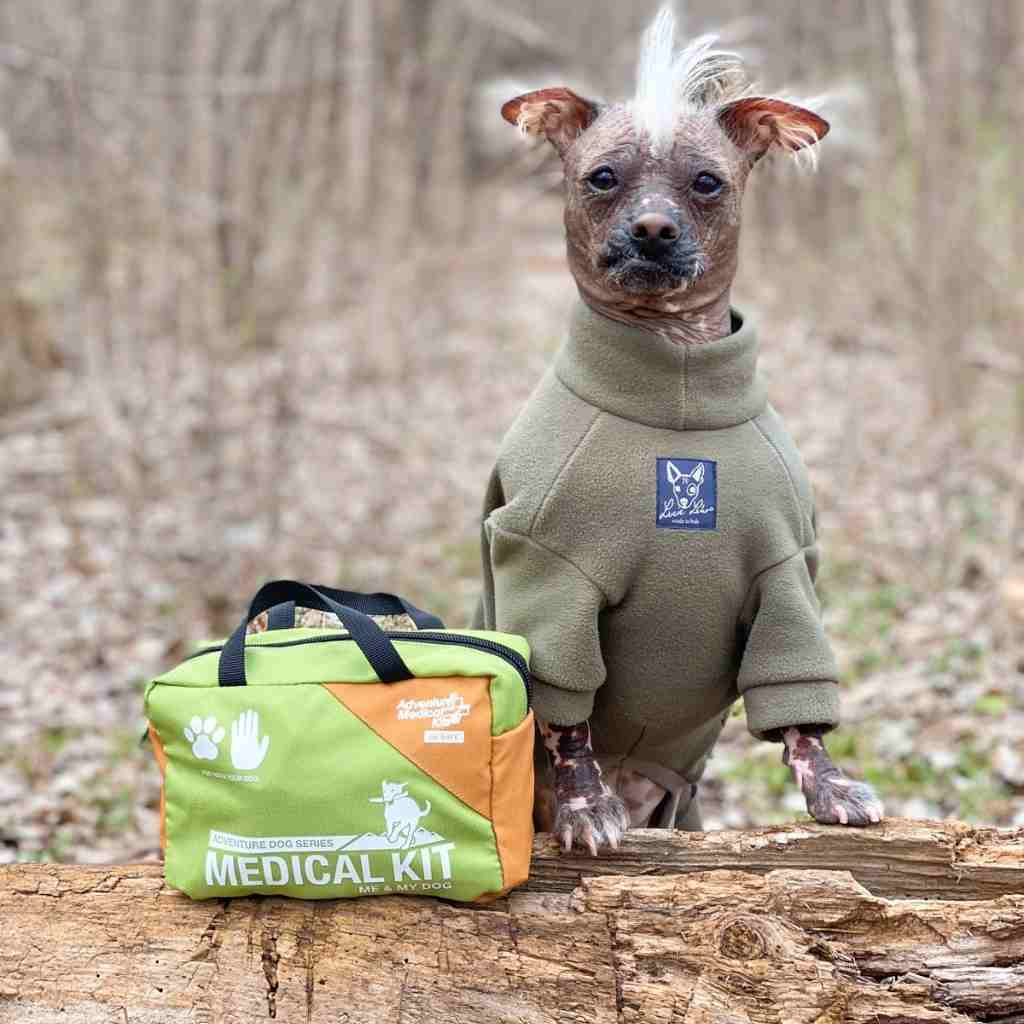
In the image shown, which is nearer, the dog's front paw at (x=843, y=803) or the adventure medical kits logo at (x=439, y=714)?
the adventure medical kits logo at (x=439, y=714)

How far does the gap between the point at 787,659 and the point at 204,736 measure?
130 centimetres

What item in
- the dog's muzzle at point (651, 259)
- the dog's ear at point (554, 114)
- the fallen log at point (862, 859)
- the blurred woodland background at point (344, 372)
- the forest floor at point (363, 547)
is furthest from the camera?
the blurred woodland background at point (344, 372)

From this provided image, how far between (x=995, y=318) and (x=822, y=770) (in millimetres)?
5596

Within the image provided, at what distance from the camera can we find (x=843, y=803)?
9.52 ft

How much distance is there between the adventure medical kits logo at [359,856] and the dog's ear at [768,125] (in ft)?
5.45

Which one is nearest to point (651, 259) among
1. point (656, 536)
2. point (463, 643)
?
point (656, 536)

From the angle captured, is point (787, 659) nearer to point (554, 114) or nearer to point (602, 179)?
point (602, 179)

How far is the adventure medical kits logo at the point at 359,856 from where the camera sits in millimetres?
2641

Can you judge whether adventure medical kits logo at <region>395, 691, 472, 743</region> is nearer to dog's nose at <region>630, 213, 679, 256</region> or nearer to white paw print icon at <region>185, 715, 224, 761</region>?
white paw print icon at <region>185, 715, 224, 761</region>

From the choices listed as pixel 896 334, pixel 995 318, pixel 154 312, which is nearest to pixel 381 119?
pixel 154 312

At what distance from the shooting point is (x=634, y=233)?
2.73 meters

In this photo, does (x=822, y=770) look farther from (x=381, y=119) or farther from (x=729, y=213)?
(x=381, y=119)

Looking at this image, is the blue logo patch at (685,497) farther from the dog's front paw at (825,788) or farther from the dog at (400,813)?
the dog at (400,813)

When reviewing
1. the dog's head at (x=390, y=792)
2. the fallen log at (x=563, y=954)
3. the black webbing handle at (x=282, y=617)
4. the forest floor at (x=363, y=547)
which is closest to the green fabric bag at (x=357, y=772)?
the dog's head at (x=390, y=792)
